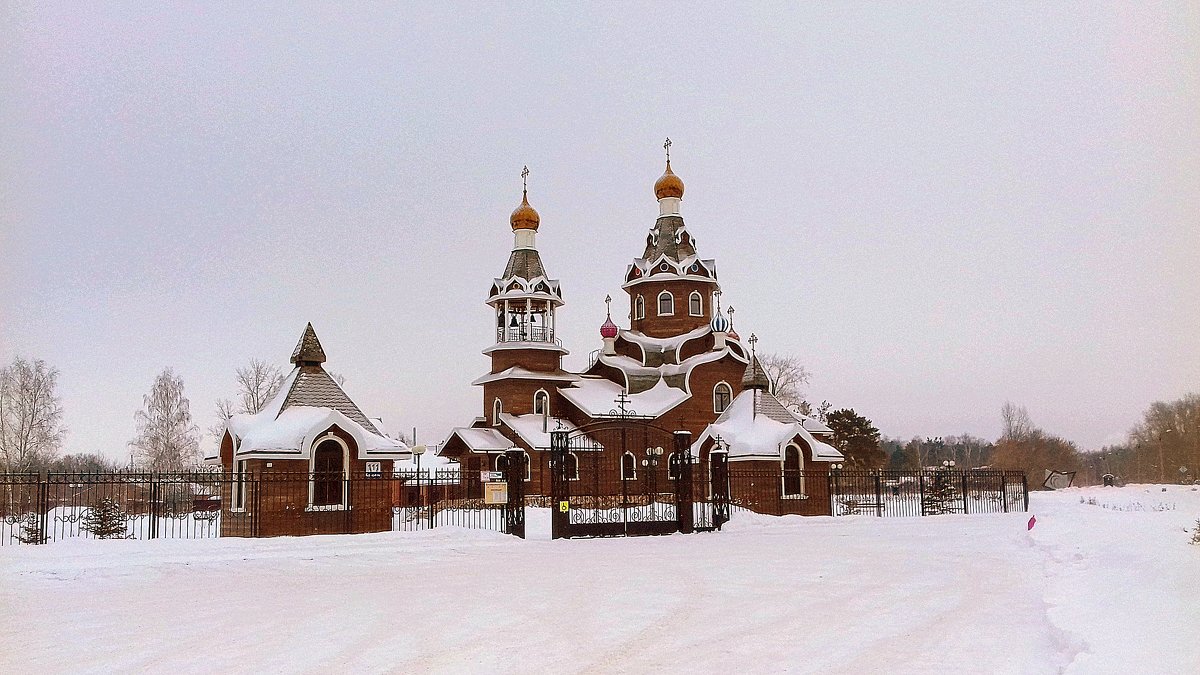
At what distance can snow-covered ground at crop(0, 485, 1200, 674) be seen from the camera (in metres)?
6.08

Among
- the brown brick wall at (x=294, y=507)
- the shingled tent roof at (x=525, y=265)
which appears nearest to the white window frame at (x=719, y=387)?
the shingled tent roof at (x=525, y=265)

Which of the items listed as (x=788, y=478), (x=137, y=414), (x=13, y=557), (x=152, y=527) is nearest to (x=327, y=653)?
(x=13, y=557)

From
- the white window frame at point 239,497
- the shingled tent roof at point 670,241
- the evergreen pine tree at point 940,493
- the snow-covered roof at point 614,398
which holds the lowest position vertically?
the evergreen pine tree at point 940,493

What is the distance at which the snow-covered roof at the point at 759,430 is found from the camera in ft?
89.6

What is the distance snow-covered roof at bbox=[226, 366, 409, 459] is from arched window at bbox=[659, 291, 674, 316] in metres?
15.4

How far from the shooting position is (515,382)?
105ft

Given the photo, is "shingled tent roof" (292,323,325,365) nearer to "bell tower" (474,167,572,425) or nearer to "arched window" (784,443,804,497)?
"bell tower" (474,167,572,425)

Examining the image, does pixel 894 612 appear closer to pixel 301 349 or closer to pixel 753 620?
pixel 753 620

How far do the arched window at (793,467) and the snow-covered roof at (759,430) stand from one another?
37cm

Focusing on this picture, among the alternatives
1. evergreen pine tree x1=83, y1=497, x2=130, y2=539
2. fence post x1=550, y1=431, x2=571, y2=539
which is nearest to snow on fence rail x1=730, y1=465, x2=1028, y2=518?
fence post x1=550, y1=431, x2=571, y2=539

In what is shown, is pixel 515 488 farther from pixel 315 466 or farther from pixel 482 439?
pixel 482 439

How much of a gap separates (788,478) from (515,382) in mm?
9937

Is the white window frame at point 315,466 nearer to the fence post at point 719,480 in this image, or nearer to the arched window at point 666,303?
the fence post at point 719,480

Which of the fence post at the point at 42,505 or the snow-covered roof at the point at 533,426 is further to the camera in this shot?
the snow-covered roof at the point at 533,426
